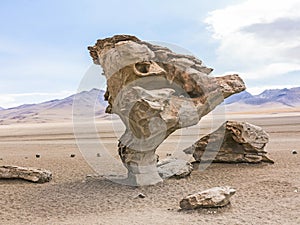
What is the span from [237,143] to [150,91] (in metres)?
6.64

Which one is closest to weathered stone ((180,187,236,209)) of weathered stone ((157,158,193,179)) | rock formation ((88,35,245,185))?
rock formation ((88,35,245,185))

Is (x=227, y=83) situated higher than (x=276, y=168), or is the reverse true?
(x=227, y=83)

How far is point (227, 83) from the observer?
1524cm

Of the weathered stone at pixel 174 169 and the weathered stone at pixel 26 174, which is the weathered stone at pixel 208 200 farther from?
the weathered stone at pixel 26 174

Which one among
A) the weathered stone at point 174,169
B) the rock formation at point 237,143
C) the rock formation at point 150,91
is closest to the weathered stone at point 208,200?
the rock formation at point 150,91

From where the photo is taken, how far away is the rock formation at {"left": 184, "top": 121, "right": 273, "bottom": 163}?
17328mm

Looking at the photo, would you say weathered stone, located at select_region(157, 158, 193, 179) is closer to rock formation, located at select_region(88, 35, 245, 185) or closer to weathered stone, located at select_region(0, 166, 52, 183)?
rock formation, located at select_region(88, 35, 245, 185)

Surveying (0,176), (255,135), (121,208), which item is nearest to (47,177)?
(0,176)

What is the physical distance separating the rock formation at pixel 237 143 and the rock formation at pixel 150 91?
2752 millimetres

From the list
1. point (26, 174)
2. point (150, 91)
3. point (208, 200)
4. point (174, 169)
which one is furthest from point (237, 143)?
point (26, 174)

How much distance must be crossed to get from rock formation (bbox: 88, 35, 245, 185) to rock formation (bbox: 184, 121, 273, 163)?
2752 millimetres

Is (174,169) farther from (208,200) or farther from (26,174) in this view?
(26,174)

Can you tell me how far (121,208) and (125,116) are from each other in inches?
130

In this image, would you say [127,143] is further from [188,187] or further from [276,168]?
[276,168]
